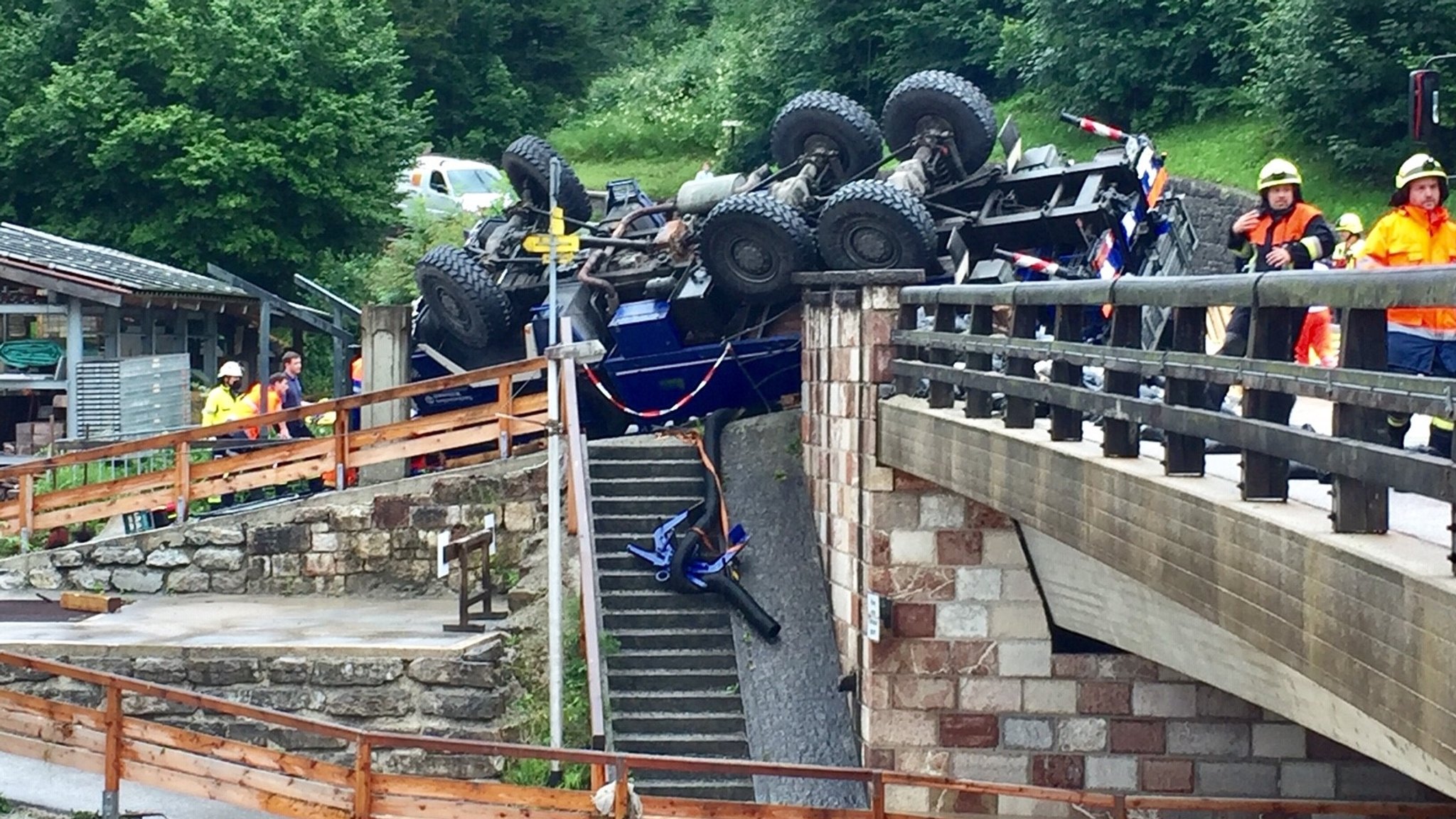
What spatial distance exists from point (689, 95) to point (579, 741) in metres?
30.5

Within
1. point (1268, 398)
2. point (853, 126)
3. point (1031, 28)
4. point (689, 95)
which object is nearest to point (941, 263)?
point (853, 126)

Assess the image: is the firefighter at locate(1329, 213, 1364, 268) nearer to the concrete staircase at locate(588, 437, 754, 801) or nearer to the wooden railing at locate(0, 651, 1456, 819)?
the wooden railing at locate(0, 651, 1456, 819)

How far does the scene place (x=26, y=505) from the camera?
17188mm

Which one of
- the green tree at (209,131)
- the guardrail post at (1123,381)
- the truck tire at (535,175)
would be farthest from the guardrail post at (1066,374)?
the green tree at (209,131)

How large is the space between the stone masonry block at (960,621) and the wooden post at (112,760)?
5040 mm

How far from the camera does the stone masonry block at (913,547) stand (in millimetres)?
12367

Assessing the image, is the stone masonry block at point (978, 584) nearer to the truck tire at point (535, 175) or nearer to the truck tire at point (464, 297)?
the truck tire at point (464, 297)

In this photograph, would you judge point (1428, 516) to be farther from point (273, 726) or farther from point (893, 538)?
point (273, 726)

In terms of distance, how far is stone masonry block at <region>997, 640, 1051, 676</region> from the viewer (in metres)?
12.1

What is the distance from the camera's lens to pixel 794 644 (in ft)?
47.0

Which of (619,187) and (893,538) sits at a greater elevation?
(619,187)

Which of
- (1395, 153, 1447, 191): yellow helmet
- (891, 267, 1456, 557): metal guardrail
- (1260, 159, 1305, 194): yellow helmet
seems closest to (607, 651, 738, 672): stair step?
(891, 267, 1456, 557): metal guardrail

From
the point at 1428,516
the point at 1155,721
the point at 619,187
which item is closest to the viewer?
the point at 1428,516

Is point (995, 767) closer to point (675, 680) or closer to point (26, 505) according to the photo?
point (675, 680)
